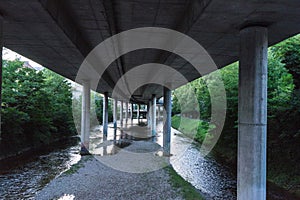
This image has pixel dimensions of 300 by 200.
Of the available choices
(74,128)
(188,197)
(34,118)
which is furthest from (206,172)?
(74,128)

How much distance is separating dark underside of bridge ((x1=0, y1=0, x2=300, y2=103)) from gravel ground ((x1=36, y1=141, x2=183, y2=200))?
7.03 metres

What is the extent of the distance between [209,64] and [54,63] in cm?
982

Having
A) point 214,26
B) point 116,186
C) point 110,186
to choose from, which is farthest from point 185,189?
point 214,26

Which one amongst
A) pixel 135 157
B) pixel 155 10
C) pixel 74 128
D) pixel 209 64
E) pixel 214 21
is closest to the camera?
pixel 214 21

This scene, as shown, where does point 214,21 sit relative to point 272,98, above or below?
above

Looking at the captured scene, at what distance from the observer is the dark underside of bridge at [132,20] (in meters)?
6.92

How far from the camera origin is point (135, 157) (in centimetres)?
2245

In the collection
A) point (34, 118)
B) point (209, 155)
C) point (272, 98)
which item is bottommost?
point (209, 155)

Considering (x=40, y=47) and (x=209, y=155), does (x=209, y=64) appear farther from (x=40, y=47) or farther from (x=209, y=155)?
(x=209, y=155)

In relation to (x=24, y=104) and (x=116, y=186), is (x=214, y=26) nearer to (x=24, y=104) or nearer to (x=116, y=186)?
(x=116, y=186)

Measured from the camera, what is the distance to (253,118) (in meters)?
8.28

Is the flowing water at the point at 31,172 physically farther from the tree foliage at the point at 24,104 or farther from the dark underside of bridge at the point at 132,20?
the dark underside of bridge at the point at 132,20

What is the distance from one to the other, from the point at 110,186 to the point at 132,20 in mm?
8787

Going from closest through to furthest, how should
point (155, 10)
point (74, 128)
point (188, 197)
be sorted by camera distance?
point (155, 10) → point (188, 197) → point (74, 128)
